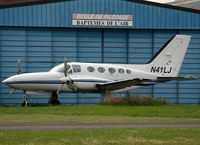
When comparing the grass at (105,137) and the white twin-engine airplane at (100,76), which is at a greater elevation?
the white twin-engine airplane at (100,76)

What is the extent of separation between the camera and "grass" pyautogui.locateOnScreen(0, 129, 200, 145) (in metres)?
12.3

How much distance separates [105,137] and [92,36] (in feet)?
93.6

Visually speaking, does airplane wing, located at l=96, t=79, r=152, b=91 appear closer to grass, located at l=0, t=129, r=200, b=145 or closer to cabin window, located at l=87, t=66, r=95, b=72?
cabin window, located at l=87, t=66, r=95, b=72

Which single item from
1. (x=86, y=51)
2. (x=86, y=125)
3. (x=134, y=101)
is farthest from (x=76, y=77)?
(x=86, y=125)

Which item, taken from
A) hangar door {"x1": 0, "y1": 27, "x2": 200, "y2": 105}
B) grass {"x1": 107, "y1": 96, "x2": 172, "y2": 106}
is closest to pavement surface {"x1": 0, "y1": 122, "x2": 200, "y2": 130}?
grass {"x1": 107, "y1": 96, "x2": 172, "y2": 106}

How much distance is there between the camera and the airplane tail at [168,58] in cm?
3462

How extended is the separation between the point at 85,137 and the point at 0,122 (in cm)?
549

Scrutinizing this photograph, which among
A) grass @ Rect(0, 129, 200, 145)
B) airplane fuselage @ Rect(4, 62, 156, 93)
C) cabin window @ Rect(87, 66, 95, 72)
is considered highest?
cabin window @ Rect(87, 66, 95, 72)

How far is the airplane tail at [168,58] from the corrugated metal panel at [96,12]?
23.1 feet

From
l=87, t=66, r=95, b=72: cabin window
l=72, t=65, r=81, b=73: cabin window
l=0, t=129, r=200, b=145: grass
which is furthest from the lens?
l=87, t=66, r=95, b=72: cabin window

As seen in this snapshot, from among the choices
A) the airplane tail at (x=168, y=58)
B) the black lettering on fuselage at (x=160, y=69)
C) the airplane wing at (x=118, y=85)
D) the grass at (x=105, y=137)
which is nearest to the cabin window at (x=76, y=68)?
the airplane wing at (x=118, y=85)

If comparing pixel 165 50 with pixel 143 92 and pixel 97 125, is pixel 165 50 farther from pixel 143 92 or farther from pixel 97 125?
pixel 97 125

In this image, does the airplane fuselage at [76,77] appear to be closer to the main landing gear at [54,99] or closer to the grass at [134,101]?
the main landing gear at [54,99]

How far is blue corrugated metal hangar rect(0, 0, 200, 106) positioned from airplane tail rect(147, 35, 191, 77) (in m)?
5.44
